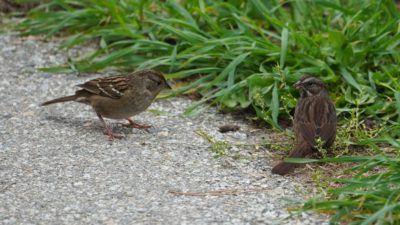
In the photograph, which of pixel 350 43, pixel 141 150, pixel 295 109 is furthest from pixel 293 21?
pixel 141 150

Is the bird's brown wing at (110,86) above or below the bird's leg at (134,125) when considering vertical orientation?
above

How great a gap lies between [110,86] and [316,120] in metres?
2.04

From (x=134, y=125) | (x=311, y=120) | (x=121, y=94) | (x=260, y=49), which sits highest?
(x=260, y=49)

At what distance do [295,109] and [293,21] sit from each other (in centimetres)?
195

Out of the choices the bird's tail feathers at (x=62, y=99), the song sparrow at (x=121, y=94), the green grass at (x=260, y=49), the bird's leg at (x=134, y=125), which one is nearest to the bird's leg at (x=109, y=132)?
the song sparrow at (x=121, y=94)

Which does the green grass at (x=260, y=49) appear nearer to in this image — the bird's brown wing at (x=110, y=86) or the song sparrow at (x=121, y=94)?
the song sparrow at (x=121, y=94)

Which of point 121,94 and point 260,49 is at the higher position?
point 260,49

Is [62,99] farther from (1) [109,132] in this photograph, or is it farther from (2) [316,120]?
(2) [316,120]

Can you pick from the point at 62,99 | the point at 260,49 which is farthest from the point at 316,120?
the point at 62,99

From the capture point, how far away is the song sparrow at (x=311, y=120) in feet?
22.5

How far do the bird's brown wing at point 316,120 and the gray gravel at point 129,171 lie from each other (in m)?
0.39

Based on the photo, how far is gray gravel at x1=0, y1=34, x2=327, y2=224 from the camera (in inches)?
234

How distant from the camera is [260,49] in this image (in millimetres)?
8344

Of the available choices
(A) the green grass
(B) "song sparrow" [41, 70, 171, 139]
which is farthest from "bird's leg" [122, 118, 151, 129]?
(A) the green grass
